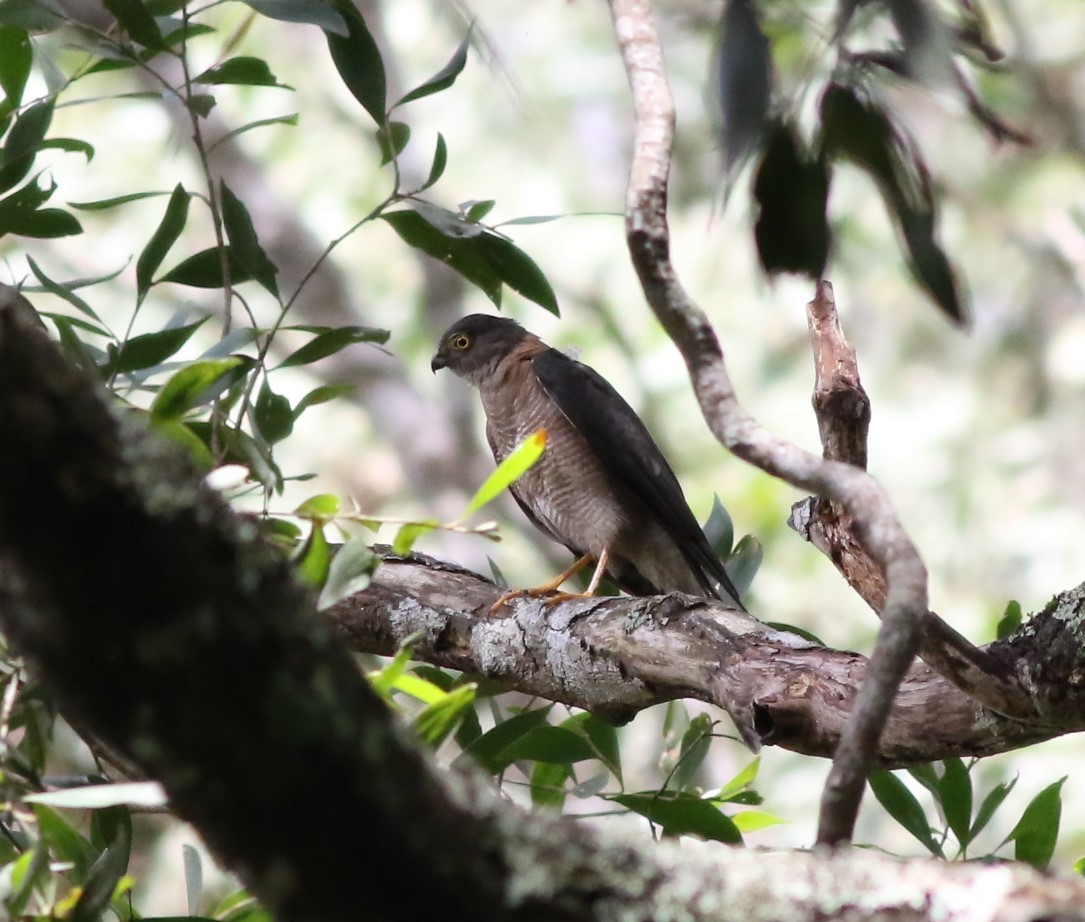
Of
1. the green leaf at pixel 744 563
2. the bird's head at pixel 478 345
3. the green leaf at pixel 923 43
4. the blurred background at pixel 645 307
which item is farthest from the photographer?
the blurred background at pixel 645 307

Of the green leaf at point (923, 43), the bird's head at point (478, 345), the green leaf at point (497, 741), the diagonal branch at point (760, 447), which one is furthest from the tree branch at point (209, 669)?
the bird's head at point (478, 345)

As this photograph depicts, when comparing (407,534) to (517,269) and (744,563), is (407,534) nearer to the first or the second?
(517,269)

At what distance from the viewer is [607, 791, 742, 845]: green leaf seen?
8.55ft

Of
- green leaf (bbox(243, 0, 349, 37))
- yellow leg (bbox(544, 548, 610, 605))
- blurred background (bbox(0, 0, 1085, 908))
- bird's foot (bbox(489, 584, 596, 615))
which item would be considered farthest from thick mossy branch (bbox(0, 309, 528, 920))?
blurred background (bbox(0, 0, 1085, 908))

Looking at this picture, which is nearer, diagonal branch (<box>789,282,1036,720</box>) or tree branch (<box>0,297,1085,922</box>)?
tree branch (<box>0,297,1085,922</box>)

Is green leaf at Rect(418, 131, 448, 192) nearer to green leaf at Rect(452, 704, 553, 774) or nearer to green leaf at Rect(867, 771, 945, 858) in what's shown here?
green leaf at Rect(452, 704, 553, 774)

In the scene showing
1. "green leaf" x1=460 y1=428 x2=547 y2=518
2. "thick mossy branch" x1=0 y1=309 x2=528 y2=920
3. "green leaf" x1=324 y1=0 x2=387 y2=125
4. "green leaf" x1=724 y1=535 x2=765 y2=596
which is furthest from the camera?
"green leaf" x1=724 y1=535 x2=765 y2=596

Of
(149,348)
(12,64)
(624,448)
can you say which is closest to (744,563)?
(624,448)

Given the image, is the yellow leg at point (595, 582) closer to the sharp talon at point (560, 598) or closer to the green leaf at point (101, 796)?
the sharp talon at point (560, 598)

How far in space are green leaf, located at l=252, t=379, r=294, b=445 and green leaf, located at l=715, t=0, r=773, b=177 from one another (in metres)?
1.93

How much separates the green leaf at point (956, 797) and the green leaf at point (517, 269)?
145cm

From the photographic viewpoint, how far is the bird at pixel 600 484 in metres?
4.71

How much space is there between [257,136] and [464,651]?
10.2 m

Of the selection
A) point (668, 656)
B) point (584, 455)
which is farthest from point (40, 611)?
point (584, 455)
